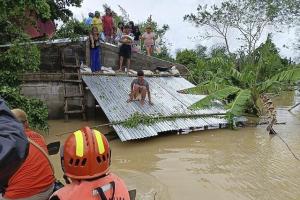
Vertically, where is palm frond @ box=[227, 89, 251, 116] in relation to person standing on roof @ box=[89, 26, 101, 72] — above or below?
below

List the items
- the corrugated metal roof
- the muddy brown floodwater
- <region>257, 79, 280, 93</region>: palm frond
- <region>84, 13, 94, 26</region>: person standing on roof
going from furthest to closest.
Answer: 1. <region>84, 13, 94, 26</region>: person standing on roof
2. <region>257, 79, 280, 93</region>: palm frond
3. the corrugated metal roof
4. the muddy brown floodwater

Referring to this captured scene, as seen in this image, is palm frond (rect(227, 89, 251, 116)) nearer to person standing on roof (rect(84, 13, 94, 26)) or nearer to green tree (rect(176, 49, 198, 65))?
person standing on roof (rect(84, 13, 94, 26))

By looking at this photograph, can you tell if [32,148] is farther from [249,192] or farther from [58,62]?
[58,62]

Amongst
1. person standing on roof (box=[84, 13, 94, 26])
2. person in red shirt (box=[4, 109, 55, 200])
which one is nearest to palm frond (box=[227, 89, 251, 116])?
person standing on roof (box=[84, 13, 94, 26])

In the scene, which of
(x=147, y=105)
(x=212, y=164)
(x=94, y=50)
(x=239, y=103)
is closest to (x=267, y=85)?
(x=239, y=103)

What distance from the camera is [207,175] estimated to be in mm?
7781

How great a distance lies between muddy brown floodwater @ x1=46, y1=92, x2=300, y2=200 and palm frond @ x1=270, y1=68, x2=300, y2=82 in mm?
1379

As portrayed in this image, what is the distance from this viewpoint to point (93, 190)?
8.08 feet

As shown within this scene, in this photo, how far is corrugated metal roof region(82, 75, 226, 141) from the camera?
407 inches

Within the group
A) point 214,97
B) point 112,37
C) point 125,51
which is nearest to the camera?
point 214,97

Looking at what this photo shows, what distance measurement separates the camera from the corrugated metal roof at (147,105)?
33.9 feet

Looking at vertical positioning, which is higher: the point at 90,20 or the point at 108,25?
the point at 90,20

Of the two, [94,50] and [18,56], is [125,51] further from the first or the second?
[18,56]

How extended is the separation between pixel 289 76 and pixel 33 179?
942 cm
